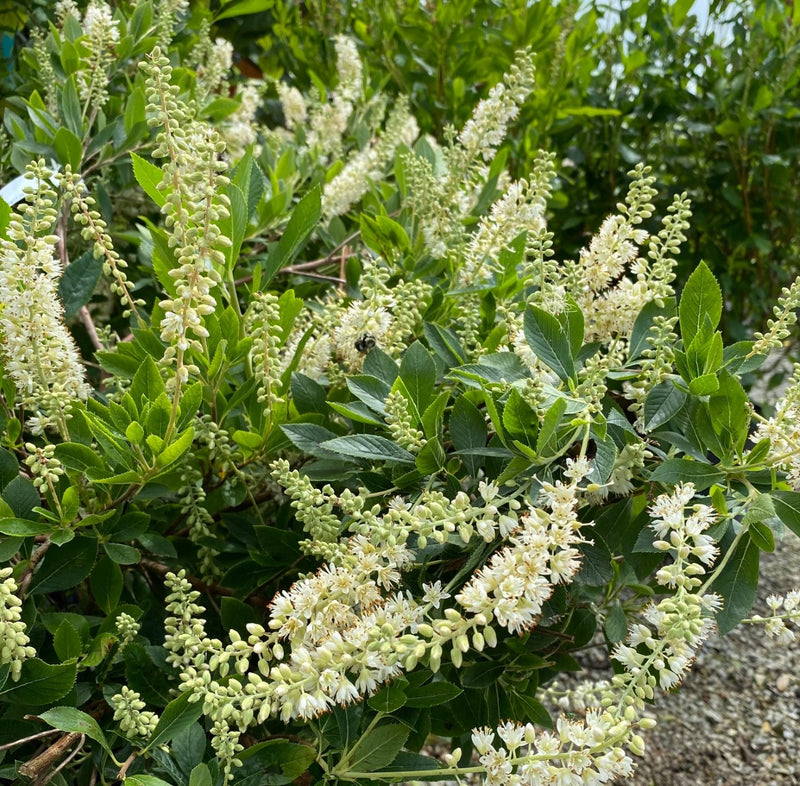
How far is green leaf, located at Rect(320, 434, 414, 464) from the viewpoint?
88 centimetres

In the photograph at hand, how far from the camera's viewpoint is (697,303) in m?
0.93

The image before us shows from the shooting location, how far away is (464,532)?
0.77 meters

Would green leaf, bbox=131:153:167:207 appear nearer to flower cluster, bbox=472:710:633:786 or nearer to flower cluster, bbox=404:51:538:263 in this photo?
flower cluster, bbox=404:51:538:263

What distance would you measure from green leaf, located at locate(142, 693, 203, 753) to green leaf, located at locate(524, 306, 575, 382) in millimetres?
536

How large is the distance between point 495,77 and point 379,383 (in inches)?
76.2

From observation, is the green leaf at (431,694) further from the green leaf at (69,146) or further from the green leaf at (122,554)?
the green leaf at (69,146)

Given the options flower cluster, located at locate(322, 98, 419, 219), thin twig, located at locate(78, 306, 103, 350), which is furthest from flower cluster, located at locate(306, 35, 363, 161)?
thin twig, located at locate(78, 306, 103, 350)

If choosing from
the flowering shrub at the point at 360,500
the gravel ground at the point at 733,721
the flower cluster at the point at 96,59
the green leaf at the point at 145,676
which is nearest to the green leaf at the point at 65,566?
the flowering shrub at the point at 360,500

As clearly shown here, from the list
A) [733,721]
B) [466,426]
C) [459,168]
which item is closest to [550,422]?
[466,426]

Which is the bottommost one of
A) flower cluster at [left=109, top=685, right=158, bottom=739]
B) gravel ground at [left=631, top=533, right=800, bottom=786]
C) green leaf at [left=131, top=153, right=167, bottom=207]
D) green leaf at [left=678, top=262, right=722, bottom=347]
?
gravel ground at [left=631, top=533, right=800, bottom=786]

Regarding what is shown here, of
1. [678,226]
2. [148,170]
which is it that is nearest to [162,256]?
[148,170]

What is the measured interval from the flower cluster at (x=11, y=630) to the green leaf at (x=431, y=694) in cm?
41

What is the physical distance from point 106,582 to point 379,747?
1.33ft

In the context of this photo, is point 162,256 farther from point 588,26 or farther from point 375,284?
point 588,26
